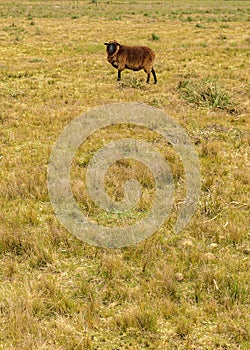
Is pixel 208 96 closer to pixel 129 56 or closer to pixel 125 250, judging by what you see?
pixel 129 56

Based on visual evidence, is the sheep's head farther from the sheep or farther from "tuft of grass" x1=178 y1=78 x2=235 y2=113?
"tuft of grass" x1=178 y1=78 x2=235 y2=113

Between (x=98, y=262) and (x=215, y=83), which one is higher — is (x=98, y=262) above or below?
below

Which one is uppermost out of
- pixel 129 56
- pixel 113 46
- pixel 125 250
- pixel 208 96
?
pixel 113 46

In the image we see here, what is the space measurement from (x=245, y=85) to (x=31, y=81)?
23.2 ft

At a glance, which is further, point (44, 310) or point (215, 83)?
point (215, 83)

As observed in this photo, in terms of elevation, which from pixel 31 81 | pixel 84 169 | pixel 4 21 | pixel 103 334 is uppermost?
pixel 4 21

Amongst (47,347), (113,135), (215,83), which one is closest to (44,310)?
(47,347)

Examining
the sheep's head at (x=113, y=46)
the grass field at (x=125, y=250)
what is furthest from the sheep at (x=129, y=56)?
the grass field at (x=125, y=250)

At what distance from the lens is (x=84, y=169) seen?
6.89 meters

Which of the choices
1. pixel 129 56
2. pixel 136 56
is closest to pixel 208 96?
pixel 136 56

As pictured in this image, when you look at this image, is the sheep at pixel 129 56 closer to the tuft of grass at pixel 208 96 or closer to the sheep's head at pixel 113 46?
the sheep's head at pixel 113 46

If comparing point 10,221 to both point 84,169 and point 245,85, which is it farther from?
point 245,85

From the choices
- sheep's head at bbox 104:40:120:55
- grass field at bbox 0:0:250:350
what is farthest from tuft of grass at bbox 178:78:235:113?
sheep's head at bbox 104:40:120:55

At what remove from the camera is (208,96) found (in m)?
10.7
